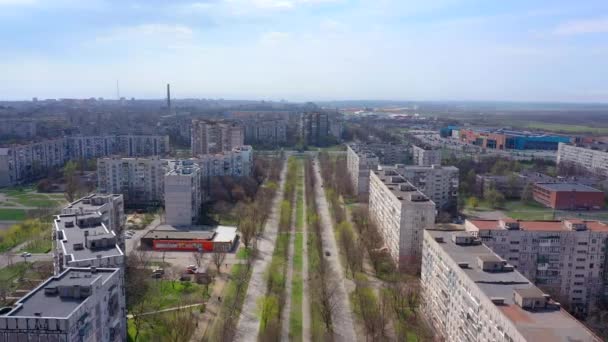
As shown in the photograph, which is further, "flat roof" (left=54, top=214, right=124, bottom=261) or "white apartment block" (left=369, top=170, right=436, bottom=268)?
"white apartment block" (left=369, top=170, right=436, bottom=268)

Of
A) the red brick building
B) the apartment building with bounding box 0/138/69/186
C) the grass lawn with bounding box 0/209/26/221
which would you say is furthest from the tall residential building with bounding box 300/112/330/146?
the grass lawn with bounding box 0/209/26/221

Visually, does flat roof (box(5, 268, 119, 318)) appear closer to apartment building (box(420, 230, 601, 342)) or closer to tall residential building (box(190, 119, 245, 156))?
apartment building (box(420, 230, 601, 342))

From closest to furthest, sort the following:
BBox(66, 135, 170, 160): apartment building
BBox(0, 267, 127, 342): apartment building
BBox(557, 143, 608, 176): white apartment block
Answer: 1. BBox(0, 267, 127, 342): apartment building
2. BBox(557, 143, 608, 176): white apartment block
3. BBox(66, 135, 170, 160): apartment building

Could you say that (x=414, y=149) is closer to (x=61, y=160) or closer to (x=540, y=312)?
(x=61, y=160)

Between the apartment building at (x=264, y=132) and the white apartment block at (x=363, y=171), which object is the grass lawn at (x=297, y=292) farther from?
the apartment building at (x=264, y=132)

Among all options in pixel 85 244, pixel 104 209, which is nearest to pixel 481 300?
pixel 85 244

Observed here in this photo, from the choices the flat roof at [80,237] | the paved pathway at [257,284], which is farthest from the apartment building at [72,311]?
the paved pathway at [257,284]

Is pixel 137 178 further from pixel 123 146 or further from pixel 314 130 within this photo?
pixel 314 130
